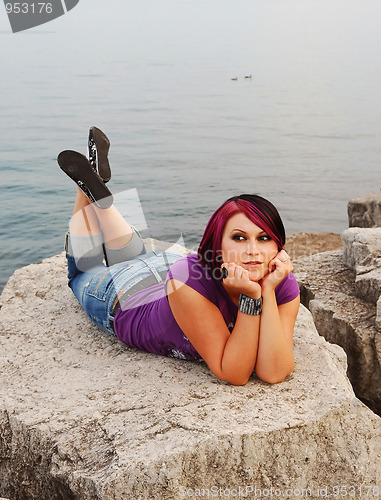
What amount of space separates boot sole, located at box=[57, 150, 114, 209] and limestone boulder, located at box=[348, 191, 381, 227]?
187 inches

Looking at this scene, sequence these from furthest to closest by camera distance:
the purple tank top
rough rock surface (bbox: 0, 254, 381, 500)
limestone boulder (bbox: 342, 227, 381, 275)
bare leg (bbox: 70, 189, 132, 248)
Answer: limestone boulder (bbox: 342, 227, 381, 275), bare leg (bbox: 70, 189, 132, 248), the purple tank top, rough rock surface (bbox: 0, 254, 381, 500)

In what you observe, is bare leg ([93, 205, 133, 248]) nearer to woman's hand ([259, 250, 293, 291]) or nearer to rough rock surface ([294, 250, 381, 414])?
woman's hand ([259, 250, 293, 291])

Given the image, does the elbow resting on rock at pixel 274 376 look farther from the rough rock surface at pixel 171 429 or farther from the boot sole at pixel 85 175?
the boot sole at pixel 85 175

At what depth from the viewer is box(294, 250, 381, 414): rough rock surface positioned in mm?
4195

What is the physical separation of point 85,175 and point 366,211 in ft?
16.1

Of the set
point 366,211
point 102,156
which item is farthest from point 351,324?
point 366,211

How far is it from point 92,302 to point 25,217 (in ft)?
20.3

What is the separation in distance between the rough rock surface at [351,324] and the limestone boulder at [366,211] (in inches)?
113

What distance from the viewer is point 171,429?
273 cm

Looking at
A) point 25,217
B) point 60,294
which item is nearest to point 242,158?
point 25,217

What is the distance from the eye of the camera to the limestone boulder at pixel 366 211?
25.0ft

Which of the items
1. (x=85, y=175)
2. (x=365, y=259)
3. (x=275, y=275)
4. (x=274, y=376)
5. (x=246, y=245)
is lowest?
(x=365, y=259)

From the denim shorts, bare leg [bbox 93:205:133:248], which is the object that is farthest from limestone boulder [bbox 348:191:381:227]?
bare leg [bbox 93:205:133:248]

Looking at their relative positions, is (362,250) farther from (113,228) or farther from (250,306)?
(250,306)
